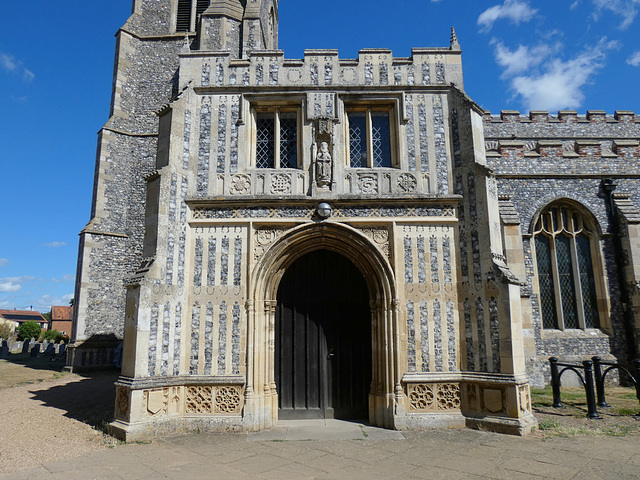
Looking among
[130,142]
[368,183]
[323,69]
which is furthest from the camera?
[130,142]

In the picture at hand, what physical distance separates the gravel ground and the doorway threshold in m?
2.42

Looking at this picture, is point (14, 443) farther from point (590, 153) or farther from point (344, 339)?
point (590, 153)

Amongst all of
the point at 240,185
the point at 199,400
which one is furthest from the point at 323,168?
the point at 199,400

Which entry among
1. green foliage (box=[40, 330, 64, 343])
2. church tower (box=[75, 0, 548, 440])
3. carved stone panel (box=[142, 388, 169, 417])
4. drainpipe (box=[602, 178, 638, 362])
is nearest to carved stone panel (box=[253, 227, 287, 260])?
church tower (box=[75, 0, 548, 440])

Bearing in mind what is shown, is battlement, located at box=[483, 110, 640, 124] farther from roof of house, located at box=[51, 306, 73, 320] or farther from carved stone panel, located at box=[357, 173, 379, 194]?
roof of house, located at box=[51, 306, 73, 320]

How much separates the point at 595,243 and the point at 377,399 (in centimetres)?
918

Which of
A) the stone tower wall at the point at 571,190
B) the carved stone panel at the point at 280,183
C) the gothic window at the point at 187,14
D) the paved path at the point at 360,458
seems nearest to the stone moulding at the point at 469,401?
the paved path at the point at 360,458

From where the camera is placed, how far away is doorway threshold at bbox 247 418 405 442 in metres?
6.60

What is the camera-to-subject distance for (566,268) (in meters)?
12.6


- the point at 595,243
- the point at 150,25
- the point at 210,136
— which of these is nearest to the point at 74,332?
the point at 210,136

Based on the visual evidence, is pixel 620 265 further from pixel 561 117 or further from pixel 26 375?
pixel 26 375

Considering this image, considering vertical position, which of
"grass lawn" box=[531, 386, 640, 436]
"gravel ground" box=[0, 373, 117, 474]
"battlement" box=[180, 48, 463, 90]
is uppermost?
"battlement" box=[180, 48, 463, 90]

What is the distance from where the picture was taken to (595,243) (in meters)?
12.4

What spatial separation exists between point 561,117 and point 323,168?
13578 millimetres
